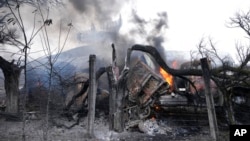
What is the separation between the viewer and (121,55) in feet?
72.3

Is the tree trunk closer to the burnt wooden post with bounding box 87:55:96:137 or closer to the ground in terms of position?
the ground

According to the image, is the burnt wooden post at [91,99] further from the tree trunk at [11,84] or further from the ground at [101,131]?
the tree trunk at [11,84]

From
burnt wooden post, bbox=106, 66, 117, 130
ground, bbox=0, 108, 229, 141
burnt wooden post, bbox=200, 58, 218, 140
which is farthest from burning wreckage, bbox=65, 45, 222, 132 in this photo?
burnt wooden post, bbox=200, 58, 218, 140

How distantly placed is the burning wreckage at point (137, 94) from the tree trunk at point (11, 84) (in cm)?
293

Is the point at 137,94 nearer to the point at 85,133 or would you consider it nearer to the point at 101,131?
the point at 101,131

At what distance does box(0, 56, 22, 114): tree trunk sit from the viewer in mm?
13421

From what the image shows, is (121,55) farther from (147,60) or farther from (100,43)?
(100,43)

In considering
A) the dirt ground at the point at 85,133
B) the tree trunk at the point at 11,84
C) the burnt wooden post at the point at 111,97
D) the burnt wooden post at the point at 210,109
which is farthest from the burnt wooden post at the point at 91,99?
the tree trunk at the point at 11,84

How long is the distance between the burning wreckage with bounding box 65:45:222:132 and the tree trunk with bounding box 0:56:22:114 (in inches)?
115

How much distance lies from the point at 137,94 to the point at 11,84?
7142 mm

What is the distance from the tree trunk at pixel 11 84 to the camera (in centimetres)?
1342

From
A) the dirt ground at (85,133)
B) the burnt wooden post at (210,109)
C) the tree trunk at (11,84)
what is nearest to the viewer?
the burnt wooden post at (210,109)

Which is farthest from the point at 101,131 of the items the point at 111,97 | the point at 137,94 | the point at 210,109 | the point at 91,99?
the point at 210,109

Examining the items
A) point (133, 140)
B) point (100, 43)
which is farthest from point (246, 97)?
point (100, 43)
